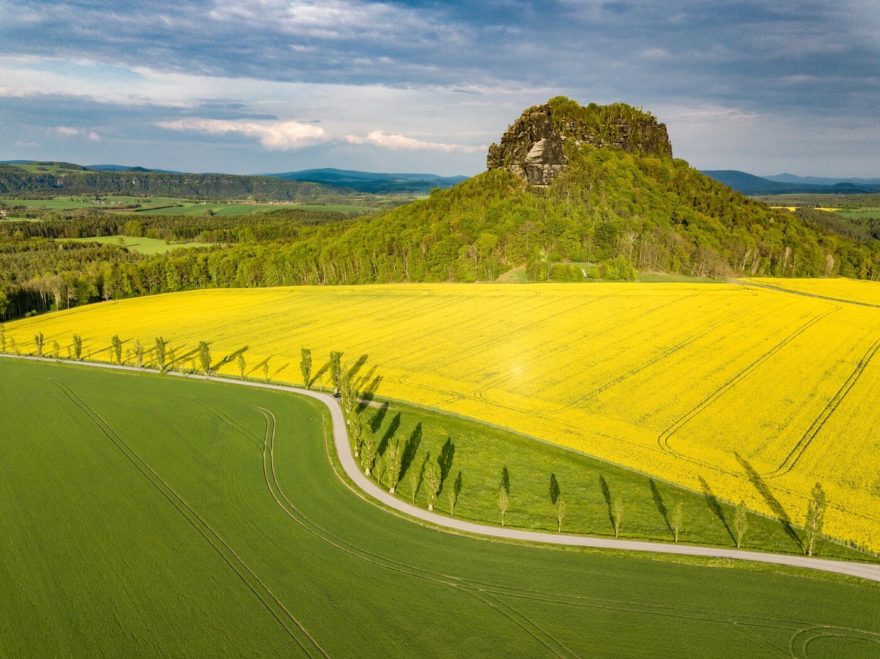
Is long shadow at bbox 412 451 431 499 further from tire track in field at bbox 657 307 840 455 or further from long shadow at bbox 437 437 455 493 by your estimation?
tire track in field at bbox 657 307 840 455

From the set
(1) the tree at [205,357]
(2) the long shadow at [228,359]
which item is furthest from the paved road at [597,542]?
(2) the long shadow at [228,359]

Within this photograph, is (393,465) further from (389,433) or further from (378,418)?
(378,418)

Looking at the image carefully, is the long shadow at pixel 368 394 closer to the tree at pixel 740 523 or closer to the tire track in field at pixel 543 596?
the tire track in field at pixel 543 596

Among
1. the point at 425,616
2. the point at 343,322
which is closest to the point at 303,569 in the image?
the point at 425,616

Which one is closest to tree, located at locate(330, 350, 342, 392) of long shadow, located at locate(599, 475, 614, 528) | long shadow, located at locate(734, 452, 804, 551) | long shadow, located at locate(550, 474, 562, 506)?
long shadow, located at locate(550, 474, 562, 506)

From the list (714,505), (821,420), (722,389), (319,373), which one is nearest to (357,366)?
(319,373)

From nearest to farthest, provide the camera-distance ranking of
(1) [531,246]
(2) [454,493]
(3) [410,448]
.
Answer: (2) [454,493] → (3) [410,448] → (1) [531,246]
